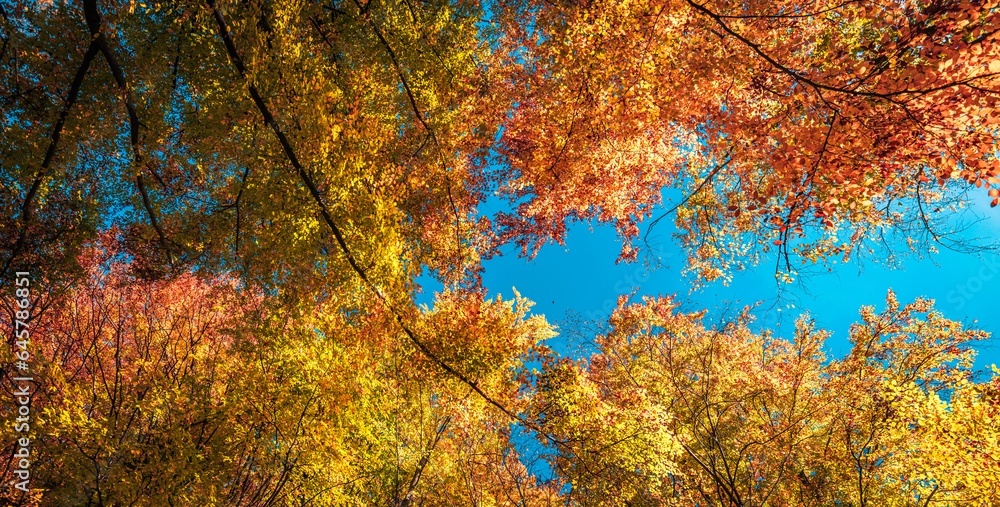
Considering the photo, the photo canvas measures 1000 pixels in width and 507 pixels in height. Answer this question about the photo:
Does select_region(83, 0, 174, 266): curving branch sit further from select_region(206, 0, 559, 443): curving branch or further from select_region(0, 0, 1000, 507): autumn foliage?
select_region(206, 0, 559, 443): curving branch

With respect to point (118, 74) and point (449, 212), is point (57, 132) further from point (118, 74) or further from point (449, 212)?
point (449, 212)

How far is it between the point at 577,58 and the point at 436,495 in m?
9.76

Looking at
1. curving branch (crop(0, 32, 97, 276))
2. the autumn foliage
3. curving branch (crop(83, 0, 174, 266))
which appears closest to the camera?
the autumn foliage

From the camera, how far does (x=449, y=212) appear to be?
387 inches

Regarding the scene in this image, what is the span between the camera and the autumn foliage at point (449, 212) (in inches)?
A: 165

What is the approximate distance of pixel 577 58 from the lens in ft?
15.9

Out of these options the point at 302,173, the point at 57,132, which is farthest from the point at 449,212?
the point at 57,132

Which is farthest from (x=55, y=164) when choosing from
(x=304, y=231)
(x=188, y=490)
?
(x=188, y=490)

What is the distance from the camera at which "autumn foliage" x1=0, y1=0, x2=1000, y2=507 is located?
419cm

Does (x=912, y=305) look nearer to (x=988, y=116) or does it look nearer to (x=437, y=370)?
(x=988, y=116)

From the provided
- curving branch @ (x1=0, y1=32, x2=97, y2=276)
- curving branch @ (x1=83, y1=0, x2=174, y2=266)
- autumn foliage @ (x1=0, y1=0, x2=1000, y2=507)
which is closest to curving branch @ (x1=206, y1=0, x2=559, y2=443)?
autumn foliage @ (x1=0, y1=0, x2=1000, y2=507)

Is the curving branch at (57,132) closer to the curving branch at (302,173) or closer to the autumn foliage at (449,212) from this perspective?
the autumn foliage at (449,212)

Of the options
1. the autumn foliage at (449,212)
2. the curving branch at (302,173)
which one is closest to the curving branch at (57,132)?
the autumn foliage at (449,212)

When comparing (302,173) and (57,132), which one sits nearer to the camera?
(302,173)
